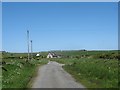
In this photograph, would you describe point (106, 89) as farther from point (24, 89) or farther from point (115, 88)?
point (24, 89)

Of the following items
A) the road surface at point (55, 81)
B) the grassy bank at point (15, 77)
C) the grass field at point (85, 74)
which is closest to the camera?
the road surface at point (55, 81)

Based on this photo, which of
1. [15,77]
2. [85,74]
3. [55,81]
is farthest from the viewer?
[85,74]

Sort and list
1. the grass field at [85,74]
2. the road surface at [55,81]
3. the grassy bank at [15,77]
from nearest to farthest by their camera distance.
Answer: the road surface at [55,81] → the grass field at [85,74] → the grassy bank at [15,77]

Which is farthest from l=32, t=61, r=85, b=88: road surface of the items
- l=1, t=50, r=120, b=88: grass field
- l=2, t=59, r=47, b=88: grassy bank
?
l=2, t=59, r=47, b=88: grassy bank

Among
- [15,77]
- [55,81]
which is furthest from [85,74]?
[55,81]

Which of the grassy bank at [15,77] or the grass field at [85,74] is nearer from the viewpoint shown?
the grass field at [85,74]

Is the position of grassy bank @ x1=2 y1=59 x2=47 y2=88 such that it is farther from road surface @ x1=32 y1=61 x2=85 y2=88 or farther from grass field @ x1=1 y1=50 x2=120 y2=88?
road surface @ x1=32 y1=61 x2=85 y2=88

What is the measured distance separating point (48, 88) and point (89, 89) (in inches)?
115

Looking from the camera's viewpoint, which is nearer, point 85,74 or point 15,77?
point 15,77

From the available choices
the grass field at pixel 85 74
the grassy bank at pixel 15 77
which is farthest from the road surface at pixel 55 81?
the grassy bank at pixel 15 77

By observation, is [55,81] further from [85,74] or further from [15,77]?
[85,74]

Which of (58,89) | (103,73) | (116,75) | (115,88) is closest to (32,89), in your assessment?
(58,89)

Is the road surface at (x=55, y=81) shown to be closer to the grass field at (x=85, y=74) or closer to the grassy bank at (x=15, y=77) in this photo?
the grass field at (x=85, y=74)

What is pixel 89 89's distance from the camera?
23281 millimetres
